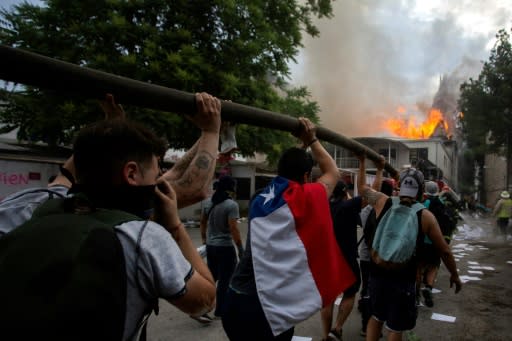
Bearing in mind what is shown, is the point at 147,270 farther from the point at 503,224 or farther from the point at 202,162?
the point at 503,224

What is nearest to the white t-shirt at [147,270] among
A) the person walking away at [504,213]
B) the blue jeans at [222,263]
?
the blue jeans at [222,263]

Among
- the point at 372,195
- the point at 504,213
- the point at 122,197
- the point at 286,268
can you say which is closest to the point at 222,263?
the point at 372,195

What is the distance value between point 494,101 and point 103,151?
3508 centimetres

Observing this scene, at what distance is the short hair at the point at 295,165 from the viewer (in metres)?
2.63

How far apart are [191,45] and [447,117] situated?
74.3 metres

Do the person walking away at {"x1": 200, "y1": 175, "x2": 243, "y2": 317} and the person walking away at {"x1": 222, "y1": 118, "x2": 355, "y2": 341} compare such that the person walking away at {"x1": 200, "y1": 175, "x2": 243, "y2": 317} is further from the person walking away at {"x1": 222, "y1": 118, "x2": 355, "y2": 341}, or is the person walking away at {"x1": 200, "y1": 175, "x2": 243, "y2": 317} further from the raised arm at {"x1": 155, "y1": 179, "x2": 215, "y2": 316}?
the raised arm at {"x1": 155, "y1": 179, "x2": 215, "y2": 316}

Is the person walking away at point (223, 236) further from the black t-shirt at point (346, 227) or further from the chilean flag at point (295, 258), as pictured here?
the chilean flag at point (295, 258)

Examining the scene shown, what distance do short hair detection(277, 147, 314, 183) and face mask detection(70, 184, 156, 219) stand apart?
148 cm

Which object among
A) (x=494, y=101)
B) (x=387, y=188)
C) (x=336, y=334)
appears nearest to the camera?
(x=336, y=334)

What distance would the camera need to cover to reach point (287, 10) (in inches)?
557

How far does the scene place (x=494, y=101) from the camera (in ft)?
97.2

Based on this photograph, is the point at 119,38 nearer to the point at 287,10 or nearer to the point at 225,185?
the point at 287,10

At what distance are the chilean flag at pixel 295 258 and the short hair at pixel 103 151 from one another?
4.61ft

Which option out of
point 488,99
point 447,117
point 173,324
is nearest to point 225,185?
point 173,324
